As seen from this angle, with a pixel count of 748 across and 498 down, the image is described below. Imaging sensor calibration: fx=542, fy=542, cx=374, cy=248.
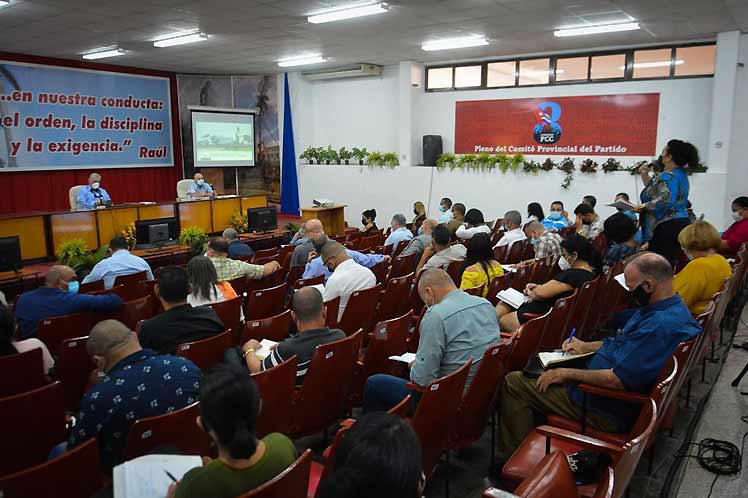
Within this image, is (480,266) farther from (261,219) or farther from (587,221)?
(261,219)

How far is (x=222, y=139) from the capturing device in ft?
46.6

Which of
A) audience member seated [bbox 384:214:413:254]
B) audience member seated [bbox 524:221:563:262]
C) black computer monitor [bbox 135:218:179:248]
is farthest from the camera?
black computer monitor [bbox 135:218:179:248]

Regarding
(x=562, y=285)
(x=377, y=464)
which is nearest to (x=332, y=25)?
(x=562, y=285)

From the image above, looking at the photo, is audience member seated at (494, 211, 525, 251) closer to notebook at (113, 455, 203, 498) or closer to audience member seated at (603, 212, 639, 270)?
audience member seated at (603, 212, 639, 270)

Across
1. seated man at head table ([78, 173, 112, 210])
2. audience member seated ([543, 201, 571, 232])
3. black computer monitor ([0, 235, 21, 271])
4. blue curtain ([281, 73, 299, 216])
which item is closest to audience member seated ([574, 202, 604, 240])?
audience member seated ([543, 201, 571, 232])

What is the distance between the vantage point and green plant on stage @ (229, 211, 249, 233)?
424 inches

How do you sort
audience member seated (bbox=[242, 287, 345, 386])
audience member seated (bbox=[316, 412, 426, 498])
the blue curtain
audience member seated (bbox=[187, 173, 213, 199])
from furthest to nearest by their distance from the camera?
1. the blue curtain
2. audience member seated (bbox=[187, 173, 213, 199])
3. audience member seated (bbox=[242, 287, 345, 386])
4. audience member seated (bbox=[316, 412, 426, 498])

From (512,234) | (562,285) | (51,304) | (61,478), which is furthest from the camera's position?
(512,234)

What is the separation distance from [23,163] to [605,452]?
1271cm

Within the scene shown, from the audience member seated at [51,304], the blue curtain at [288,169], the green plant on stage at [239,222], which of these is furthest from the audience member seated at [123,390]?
the blue curtain at [288,169]

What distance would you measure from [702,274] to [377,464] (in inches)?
139

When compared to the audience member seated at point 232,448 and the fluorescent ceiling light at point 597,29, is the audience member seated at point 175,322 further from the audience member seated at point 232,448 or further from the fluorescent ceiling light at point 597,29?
the fluorescent ceiling light at point 597,29

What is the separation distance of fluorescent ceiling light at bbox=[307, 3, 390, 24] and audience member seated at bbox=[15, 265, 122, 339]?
5.48 meters

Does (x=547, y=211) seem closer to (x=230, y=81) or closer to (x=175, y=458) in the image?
(x=230, y=81)
